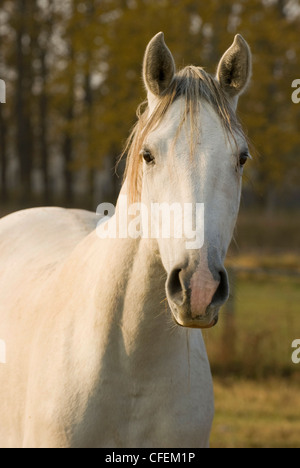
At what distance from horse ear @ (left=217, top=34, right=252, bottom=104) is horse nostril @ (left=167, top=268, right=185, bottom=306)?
0.89m

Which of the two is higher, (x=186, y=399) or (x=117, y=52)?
(x=117, y=52)

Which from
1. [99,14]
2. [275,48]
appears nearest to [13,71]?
[99,14]

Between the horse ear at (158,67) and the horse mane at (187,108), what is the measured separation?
1.4 inches

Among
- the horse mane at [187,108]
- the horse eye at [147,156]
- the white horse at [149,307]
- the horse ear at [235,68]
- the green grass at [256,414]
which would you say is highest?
the horse ear at [235,68]

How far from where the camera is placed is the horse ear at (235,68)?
8.29 feet

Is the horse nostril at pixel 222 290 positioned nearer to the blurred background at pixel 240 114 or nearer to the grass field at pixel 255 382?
the blurred background at pixel 240 114

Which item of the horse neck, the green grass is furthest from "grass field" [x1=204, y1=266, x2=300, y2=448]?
the horse neck

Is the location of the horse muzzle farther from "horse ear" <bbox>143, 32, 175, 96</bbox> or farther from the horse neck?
"horse ear" <bbox>143, 32, 175, 96</bbox>

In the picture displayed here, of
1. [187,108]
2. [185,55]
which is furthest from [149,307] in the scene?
[185,55]

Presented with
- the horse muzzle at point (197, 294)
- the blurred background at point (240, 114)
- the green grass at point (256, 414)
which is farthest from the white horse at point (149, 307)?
the green grass at point (256, 414)

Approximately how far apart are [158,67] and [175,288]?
0.97 m

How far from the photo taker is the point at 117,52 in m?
9.70

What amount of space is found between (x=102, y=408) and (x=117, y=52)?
26.2 feet

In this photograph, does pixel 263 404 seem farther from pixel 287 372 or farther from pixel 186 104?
pixel 186 104
